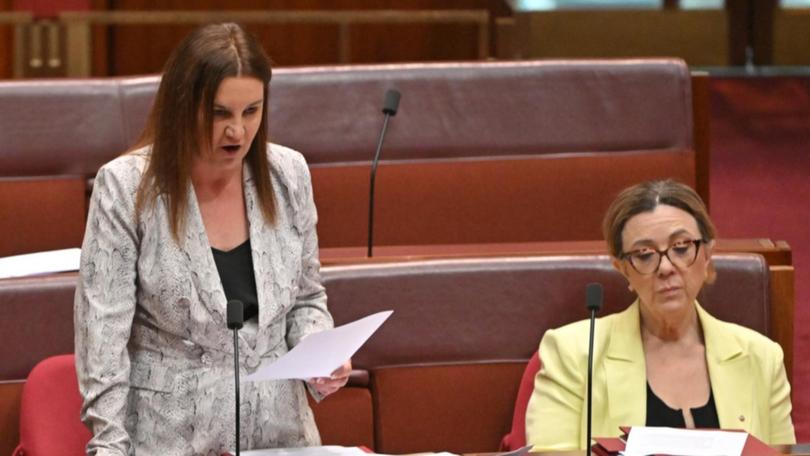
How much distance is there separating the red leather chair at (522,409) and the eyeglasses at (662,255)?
175 millimetres

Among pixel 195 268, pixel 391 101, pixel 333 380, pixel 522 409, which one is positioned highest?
pixel 391 101

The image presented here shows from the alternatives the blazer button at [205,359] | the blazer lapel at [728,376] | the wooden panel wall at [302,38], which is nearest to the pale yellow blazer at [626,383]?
the blazer lapel at [728,376]

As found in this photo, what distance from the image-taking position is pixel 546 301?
1.82m

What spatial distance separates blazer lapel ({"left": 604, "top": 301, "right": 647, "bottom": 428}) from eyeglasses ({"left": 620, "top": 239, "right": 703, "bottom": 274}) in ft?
0.20

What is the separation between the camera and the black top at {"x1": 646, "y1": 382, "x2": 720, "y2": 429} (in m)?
1.63

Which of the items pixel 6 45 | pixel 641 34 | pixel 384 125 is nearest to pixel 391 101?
pixel 384 125

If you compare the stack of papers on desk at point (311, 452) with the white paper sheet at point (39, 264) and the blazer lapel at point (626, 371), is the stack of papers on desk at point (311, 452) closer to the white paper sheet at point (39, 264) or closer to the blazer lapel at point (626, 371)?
the blazer lapel at point (626, 371)

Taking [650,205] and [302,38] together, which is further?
[302,38]

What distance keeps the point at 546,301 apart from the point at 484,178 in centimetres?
64

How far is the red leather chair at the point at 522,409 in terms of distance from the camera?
5.60 ft

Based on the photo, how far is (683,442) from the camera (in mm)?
1394

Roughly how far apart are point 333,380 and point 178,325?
0.15 metres

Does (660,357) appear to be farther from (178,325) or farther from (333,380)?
(178,325)

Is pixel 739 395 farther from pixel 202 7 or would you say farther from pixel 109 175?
pixel 202 7
